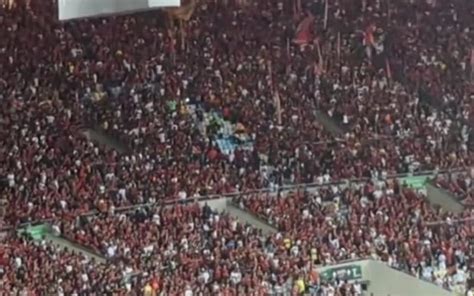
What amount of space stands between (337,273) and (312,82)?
18.5 feet

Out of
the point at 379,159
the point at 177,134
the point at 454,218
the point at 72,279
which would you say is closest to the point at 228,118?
the point at 177,134

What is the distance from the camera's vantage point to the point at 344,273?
17.6 metres

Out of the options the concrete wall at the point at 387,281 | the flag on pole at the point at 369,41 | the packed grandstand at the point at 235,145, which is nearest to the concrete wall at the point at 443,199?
the packed grandstand at the point at 235,145

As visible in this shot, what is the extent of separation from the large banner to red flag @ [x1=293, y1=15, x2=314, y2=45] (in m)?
14.8

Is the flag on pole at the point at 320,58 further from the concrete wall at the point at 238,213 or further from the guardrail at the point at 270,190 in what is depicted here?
the concrete wall at the point at 238,213

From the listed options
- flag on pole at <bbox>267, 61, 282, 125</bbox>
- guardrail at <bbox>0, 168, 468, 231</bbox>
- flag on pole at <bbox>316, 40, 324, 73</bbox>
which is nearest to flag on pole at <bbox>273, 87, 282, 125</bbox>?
flag on pole at <bbox>267, 61, 282, 125</bbox>

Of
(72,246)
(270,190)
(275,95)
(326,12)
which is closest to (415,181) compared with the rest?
(270,190)

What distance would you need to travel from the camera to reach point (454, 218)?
1923 cm

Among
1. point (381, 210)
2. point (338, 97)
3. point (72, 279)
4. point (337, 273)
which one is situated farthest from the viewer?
point (338, 97)

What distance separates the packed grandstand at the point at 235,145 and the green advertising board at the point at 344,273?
0.25ft

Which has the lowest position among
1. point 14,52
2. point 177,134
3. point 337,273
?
point 337,273

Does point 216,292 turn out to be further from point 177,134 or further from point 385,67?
point 385,67

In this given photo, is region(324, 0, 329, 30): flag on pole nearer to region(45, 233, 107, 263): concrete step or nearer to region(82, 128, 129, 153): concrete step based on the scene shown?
region(82, 128, 129, 153): concrete step

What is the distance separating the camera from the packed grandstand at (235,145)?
669 inches
